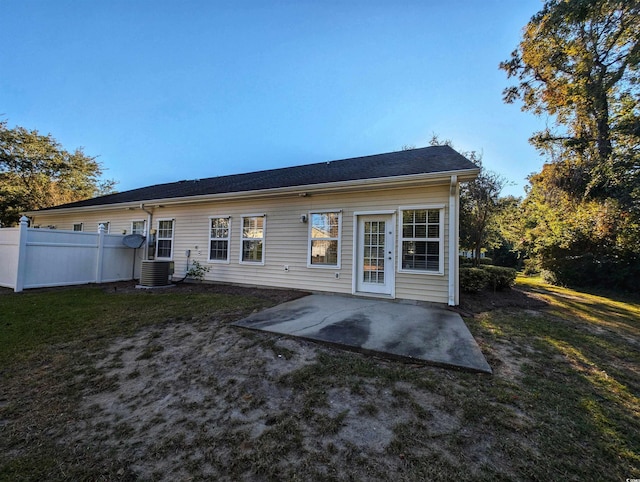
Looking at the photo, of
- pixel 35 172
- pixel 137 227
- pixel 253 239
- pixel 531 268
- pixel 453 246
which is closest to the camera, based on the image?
pixel 453 246

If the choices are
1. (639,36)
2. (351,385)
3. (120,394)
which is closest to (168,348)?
(120,394)

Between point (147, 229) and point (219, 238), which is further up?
point (147, 229)

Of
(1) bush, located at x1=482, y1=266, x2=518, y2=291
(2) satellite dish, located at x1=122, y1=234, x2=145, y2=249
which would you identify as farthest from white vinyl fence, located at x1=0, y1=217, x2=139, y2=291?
(1) bush, located at x1=482, y1=266, x2=518, y2=291

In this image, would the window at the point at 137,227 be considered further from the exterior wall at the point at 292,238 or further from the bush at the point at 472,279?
the bush at the point at 472,279

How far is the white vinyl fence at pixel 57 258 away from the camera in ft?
24.5

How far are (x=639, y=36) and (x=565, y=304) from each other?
10945mm

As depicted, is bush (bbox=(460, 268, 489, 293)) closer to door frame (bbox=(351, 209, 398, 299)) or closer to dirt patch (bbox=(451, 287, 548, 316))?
dirt patch (bbox=(451, 287, 548, 316))

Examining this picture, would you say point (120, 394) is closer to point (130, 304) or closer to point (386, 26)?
point (130, 304)

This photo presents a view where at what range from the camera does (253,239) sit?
844 cm

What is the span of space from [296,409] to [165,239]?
984 cm

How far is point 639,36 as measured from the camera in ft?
32.0

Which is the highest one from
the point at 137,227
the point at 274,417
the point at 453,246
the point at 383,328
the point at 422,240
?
the point at 137,227

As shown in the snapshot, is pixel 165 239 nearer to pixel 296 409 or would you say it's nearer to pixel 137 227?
pixel 137 227

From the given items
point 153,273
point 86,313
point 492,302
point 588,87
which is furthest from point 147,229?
point 588,87
